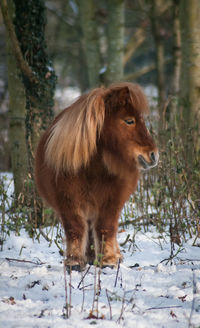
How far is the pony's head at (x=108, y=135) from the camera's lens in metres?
2.94

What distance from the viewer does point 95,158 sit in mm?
3021

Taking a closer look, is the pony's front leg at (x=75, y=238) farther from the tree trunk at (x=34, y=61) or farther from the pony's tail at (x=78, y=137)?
the tree trunk at (x=34, y=61)

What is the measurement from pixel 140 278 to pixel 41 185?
47.6 inches

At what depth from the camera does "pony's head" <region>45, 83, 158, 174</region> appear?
2.94 m

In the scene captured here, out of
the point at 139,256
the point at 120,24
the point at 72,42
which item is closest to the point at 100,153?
the point at 139,256

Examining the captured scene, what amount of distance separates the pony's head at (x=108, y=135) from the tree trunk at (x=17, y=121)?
2.00 meters

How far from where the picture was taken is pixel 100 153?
302cm

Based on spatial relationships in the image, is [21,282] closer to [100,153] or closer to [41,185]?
[41,185]

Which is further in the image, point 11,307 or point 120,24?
point 120,24

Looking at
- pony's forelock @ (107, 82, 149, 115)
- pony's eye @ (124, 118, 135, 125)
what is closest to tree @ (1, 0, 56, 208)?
pony's forelock @ (107, 82, 149, 115)

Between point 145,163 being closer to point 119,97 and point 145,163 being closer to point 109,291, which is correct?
point 119,97

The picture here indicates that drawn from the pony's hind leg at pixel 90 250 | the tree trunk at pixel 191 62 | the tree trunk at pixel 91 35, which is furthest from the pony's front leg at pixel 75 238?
the tree trunk at pixel 91 35

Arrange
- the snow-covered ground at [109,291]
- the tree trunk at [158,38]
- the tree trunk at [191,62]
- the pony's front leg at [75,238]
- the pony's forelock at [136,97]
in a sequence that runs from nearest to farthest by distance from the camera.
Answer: the snow-covered ground at [109,291]
the pony's forelock at [136,97]
the pony's front leg at [75,238]
the tree trunk at [191,62]
the tree trunk at [158,38]

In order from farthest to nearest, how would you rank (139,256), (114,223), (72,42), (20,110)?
1. (72,42)
2. (20,110)
3. (139,256)
4. (114,223)
